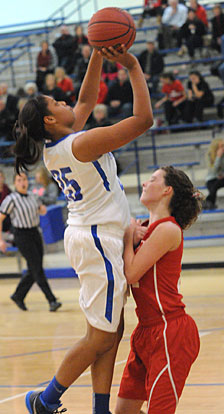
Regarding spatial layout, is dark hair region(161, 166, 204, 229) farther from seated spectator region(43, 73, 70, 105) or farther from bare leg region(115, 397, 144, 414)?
seated spectator region(43, 73, 70, 105)

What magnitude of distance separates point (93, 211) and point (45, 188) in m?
7.13

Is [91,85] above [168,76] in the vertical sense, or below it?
above

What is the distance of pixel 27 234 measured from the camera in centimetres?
713

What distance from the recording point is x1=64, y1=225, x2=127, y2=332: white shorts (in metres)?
2.98

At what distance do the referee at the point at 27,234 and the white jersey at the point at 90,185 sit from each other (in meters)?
3.99

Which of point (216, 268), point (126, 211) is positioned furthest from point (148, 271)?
point (216, 268)

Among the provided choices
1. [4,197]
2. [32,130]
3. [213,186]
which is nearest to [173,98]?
[213,186]

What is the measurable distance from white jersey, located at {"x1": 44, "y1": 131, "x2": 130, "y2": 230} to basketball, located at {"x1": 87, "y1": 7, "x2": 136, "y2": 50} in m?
0.42

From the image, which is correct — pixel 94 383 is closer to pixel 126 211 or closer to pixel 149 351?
pixel 149 351

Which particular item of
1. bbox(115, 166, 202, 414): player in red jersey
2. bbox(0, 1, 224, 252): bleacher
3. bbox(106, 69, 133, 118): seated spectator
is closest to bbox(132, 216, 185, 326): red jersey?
bbox(115, 166, 202, 414): player in red jersey

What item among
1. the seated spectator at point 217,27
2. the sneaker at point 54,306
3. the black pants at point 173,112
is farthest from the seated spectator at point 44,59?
the sneaker at point 54,306

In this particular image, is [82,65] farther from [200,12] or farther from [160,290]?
[160,290]

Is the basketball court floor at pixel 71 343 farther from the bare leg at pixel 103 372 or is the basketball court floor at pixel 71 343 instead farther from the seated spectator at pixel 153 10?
the seated spectator at pixel 153 10

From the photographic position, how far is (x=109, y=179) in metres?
3.09
